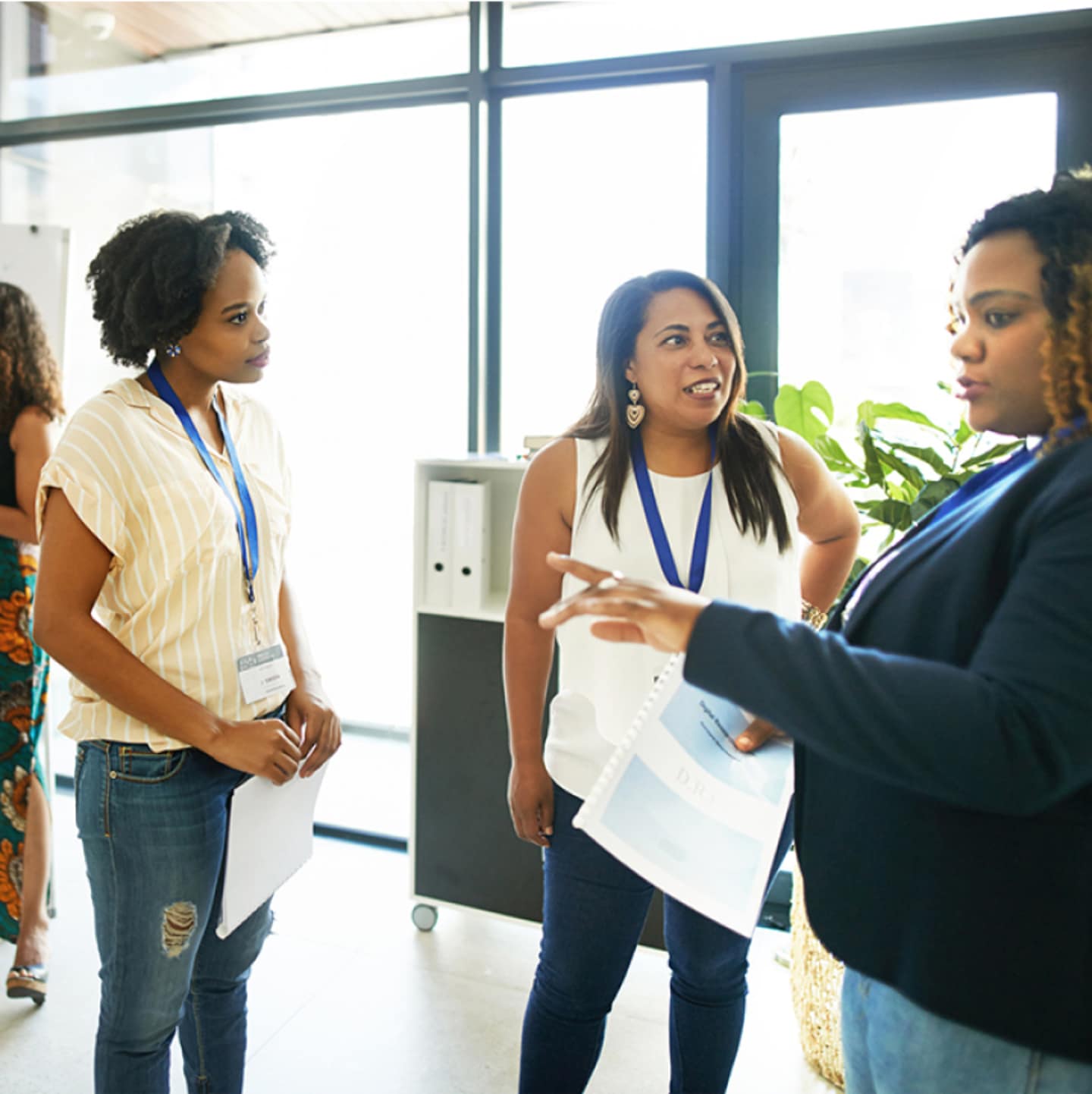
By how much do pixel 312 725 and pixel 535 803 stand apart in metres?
0.39

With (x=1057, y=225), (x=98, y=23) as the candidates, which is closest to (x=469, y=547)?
(x=1057, y=225)

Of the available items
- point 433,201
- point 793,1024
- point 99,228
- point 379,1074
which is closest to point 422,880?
point 379,1074

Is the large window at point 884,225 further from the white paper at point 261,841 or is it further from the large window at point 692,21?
the white paper at point 261,841

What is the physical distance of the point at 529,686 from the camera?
1.55m

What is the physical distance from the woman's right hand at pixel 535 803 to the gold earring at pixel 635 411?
0.57 m

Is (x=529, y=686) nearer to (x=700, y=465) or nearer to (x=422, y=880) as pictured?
(x=700, y=465)

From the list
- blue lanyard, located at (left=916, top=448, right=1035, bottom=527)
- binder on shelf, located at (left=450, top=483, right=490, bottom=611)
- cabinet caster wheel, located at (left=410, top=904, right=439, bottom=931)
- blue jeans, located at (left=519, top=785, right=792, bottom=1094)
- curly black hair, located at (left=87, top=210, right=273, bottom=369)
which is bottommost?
cabinet caster wheel, located at (left=410, top=904, right=439, bottom=931)

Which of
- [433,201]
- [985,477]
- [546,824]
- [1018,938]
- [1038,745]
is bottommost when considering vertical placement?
[546,824]

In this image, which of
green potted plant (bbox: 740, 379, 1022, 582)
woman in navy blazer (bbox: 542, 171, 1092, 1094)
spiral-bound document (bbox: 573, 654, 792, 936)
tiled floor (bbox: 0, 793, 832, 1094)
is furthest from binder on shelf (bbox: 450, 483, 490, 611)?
woman in navy blazer (bbox: 542, 171, 1092, 1094)

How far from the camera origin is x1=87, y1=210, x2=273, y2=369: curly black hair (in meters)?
1.42

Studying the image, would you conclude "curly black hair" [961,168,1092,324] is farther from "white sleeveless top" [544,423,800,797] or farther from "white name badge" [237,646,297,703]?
"white name badge" [237,646,297,703]

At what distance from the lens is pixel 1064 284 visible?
0.84 meters

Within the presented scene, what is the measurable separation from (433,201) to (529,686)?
206 cm

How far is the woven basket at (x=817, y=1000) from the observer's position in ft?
6.68
